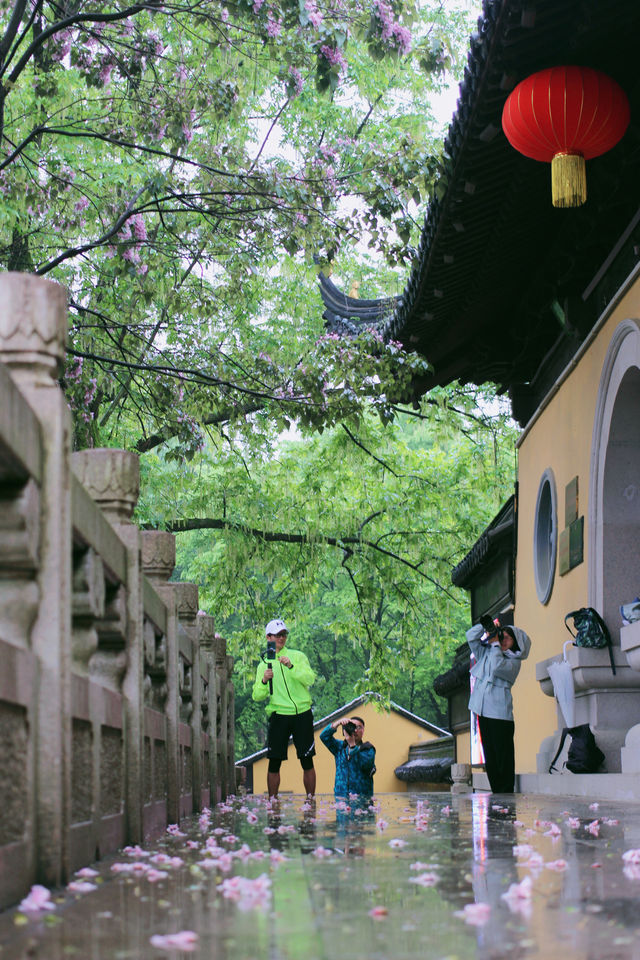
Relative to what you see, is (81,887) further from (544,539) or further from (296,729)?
(544,539)

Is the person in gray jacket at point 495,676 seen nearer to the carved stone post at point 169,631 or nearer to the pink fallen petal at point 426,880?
the carved stone post at point 169,631

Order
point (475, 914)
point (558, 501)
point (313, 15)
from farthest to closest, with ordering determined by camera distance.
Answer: point (558, 501) < point (313, 15) < point (475, 914)

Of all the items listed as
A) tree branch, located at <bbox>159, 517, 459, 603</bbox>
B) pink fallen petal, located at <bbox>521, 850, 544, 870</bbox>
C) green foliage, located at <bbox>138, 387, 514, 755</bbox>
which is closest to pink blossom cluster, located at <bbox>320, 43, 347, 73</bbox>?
pink fallen petal, located at <bbox>521, 850, 544, 870</bbox>

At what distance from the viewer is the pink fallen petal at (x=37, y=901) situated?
2.24 meters

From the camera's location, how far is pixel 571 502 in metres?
9.20

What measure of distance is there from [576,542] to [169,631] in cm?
470

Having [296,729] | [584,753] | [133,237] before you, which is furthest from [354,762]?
[133,237]

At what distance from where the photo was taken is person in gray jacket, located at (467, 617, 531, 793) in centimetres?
855

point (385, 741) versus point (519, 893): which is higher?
point (519, 893)

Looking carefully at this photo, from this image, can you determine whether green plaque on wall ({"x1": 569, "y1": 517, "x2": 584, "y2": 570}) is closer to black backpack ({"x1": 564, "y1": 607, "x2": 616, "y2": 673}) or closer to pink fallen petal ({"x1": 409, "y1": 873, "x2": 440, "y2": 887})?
black backpack ({"x1": 564, "y1": 607, "x2": 616, "y2": 673})

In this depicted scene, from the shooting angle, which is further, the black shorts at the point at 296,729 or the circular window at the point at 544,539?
the circular window at the point at 544,539

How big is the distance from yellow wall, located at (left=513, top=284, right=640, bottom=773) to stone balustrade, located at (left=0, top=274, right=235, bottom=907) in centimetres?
432

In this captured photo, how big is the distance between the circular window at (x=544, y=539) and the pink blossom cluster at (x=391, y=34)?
415 cm

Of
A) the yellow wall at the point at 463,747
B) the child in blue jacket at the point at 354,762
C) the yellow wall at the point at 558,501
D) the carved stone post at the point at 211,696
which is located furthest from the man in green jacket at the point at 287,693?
the yellow wall at the point at 463,747
